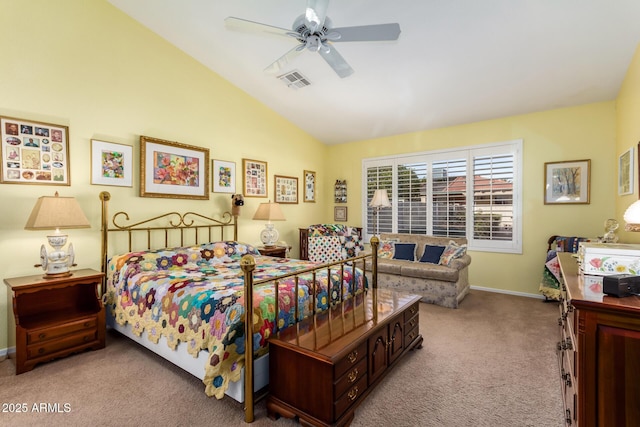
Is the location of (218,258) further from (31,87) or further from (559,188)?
(559,188)

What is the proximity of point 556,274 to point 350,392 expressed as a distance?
11.6ft

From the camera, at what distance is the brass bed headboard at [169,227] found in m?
3.36

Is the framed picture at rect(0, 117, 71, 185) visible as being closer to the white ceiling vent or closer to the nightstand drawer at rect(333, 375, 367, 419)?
the white ceiling vent

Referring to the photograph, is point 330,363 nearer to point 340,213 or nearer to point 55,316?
point 55,316

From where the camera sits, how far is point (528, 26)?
Result: 9.59 ft

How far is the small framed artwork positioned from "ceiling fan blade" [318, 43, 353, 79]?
11.7 ft

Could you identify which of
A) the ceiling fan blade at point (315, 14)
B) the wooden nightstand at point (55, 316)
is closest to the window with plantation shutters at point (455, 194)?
the ceiling fan blade at point (315, 14)

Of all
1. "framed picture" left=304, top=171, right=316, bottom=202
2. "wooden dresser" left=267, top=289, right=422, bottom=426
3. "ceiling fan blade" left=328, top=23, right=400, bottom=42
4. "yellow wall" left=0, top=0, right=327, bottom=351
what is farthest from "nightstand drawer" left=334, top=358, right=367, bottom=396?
"framed picture" left=304, top=171, right=316, bottom=202

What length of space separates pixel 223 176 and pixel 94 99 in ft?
5.74

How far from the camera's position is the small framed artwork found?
6465 mm

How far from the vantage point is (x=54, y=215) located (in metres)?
2.67

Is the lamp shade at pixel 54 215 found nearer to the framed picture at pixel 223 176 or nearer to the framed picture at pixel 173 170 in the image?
the framed picture at pixel 173 170

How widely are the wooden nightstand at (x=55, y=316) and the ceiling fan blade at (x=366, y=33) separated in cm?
313

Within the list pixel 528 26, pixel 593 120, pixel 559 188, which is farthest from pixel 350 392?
pixel 593 120
